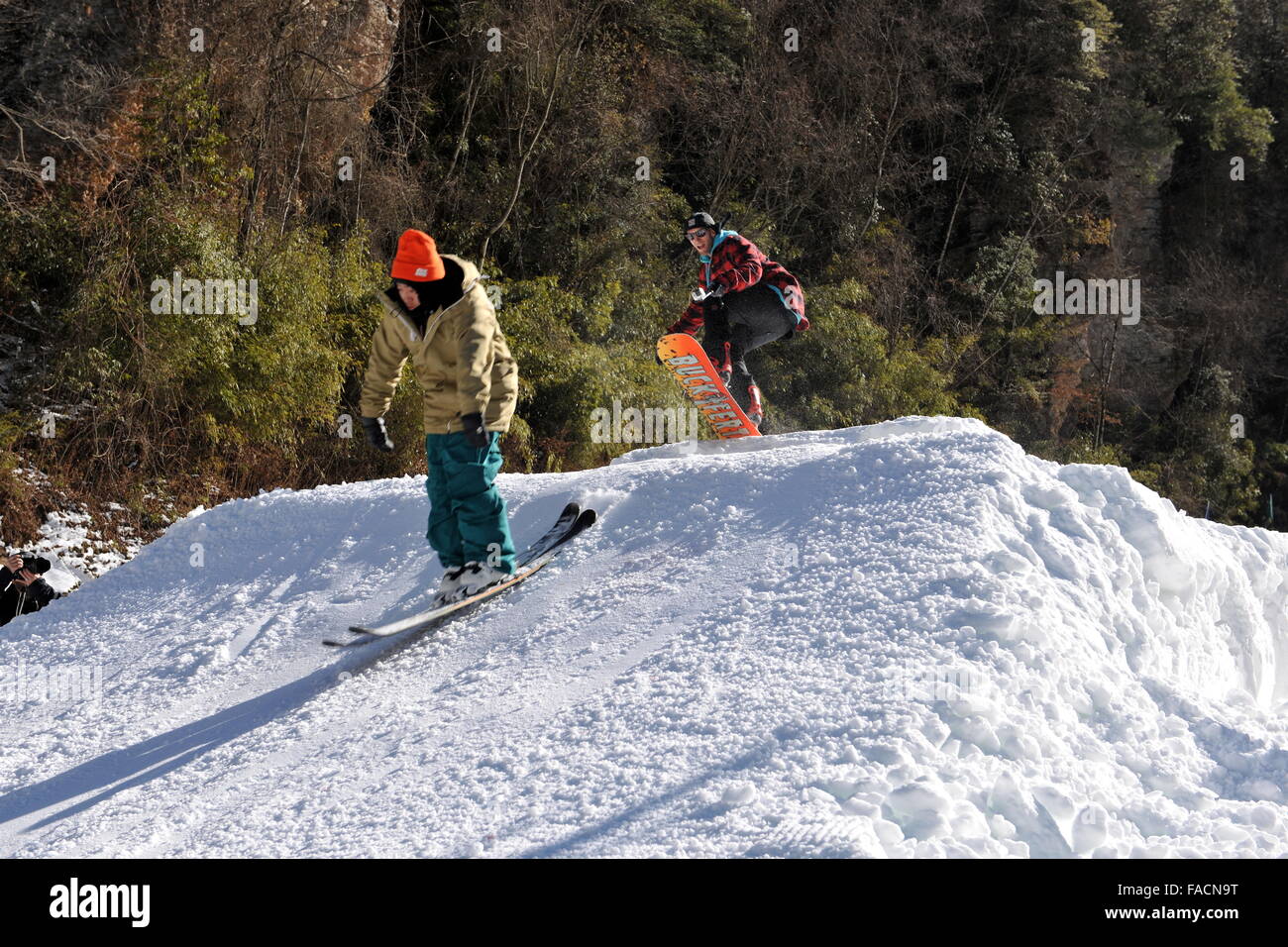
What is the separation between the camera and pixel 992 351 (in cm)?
2248

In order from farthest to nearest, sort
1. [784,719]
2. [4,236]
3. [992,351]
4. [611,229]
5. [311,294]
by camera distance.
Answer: [992,351], [611,229], [311,294], [4,236], [784,719]

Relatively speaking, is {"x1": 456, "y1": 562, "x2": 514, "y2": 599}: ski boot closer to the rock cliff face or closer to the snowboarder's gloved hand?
the snowboarder's gloved hand

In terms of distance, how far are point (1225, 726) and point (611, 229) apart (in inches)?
531

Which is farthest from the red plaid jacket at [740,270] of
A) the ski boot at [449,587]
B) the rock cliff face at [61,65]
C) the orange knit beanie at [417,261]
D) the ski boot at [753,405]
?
the rock cliff face at [61,65]

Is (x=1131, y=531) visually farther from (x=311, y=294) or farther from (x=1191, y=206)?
(x=1191, y=206)

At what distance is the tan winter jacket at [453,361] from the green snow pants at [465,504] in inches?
4.2

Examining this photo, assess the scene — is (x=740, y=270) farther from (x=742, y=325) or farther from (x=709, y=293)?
(x=742, y=325)

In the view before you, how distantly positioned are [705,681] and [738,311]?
4809mm

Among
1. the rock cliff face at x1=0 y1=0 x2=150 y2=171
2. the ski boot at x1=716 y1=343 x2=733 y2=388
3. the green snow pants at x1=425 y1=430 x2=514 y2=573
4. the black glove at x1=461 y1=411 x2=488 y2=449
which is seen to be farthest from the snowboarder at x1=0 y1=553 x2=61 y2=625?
the rock cliff face at x1=0 y1=0 x2=150 y2=171

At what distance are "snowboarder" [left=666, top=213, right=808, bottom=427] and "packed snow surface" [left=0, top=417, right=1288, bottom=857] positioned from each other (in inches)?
75.5

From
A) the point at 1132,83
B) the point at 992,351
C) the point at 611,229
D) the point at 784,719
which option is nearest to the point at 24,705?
the point at 784,719

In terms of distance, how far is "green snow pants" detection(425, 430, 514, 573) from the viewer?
16.9ft

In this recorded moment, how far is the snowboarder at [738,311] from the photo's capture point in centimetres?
809

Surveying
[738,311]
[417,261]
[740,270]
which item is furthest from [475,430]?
[738,311]
